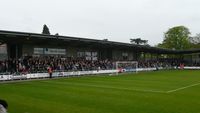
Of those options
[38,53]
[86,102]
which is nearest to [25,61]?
[38,53]

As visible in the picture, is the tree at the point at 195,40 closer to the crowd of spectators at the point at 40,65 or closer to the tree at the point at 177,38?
the tree at the point at 177,38

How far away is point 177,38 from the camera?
383 ft

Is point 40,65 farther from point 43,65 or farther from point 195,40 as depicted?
point 195,40

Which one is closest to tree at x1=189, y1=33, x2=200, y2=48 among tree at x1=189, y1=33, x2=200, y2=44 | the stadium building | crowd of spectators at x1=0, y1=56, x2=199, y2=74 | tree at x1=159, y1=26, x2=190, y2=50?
tree at x1=189, y1=33, x2=200, y2=44

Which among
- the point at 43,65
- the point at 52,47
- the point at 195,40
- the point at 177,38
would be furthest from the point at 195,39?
the point at 43,65

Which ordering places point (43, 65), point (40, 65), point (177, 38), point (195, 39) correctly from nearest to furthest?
point (40, 65) → point (43, 65) → point (177, 38) → point (195, 39)

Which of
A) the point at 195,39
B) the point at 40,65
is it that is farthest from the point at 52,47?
the point at 195,39

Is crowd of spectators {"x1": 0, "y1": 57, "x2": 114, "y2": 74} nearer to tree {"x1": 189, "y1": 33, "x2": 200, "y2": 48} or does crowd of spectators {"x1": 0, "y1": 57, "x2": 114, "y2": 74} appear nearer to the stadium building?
the stadium building

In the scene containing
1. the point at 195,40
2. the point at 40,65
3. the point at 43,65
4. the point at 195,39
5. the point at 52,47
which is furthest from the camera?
the point at 195,39

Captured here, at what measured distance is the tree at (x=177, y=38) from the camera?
114688 millimetres

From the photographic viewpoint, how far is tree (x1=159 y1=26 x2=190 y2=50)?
4515 inches

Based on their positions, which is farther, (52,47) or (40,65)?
(52,47)

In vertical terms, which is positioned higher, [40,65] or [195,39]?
[195,39]

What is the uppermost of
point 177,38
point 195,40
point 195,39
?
point 195,39
